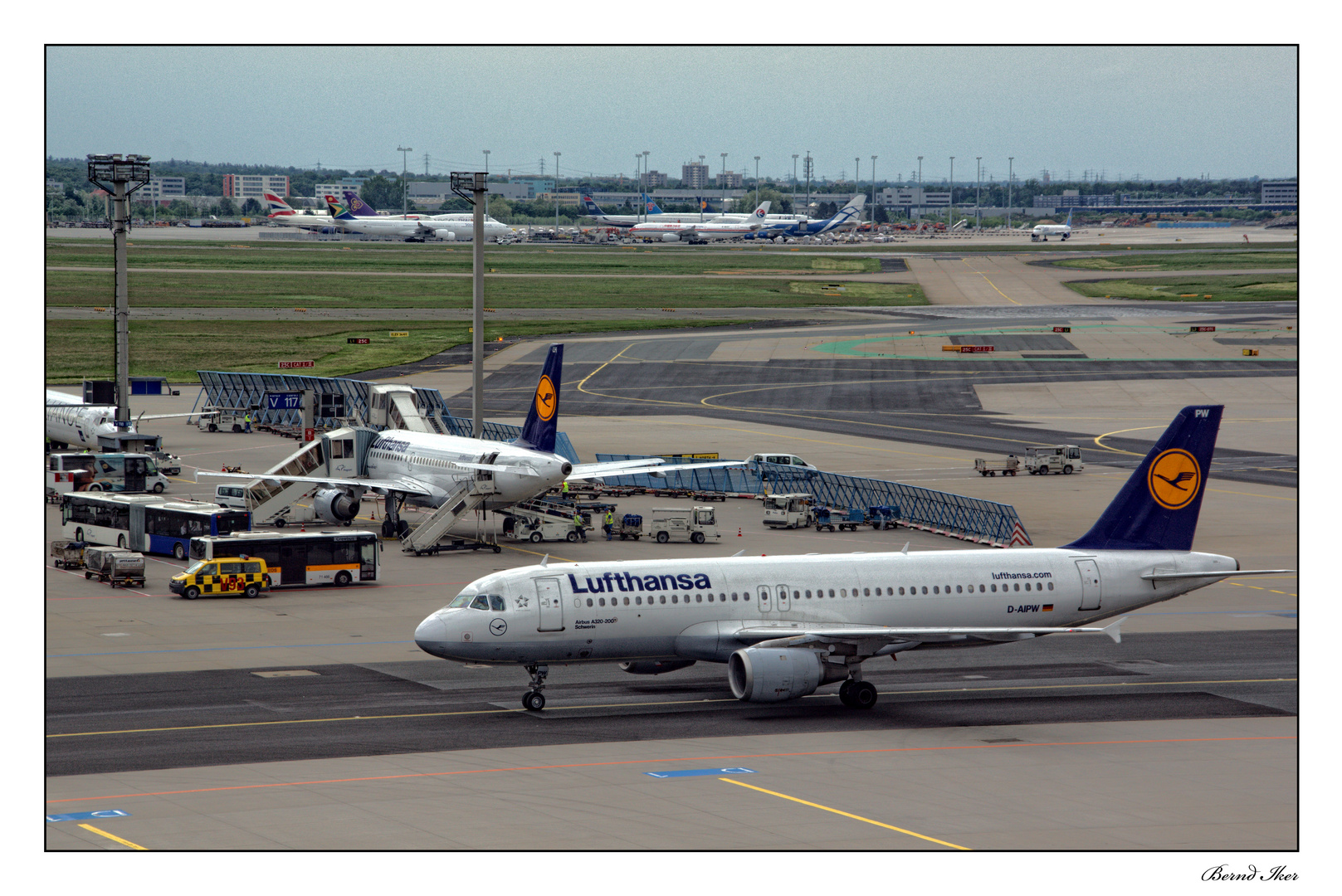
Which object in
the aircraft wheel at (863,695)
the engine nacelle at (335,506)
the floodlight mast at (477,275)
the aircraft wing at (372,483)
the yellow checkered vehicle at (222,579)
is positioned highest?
the floodlight mast at (477,275)

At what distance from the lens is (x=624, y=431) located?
118 meters

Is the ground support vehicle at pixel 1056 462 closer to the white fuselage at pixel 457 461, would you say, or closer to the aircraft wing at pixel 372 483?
the white fuselage at pixel 457 461

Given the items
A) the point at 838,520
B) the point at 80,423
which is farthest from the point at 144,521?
the point at 838,520

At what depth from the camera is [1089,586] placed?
2007 inches

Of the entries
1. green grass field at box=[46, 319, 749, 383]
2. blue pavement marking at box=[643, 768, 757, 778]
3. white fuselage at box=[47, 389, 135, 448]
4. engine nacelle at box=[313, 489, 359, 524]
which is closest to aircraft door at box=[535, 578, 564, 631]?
blue pavement marking at box=[643, 768, 757, 778]

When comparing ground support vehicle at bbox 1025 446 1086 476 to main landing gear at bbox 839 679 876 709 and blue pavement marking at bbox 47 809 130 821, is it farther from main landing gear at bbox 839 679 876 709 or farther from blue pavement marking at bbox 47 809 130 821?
blue pavement marking at bbox 47 809 130 821

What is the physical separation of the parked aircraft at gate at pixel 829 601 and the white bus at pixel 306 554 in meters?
23.2

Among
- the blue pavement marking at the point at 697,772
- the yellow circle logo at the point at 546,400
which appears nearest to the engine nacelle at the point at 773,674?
the blue pavement marking at the point at 697,772

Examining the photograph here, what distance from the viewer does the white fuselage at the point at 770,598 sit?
46.0 meters

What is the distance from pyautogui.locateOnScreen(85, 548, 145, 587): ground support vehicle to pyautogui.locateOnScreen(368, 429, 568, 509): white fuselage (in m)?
17.0

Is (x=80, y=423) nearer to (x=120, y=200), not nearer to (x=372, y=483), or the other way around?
(x=120, y=200)

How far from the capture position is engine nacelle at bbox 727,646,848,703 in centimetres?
4556

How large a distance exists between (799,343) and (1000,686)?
421 feet

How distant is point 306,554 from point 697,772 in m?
34.0
